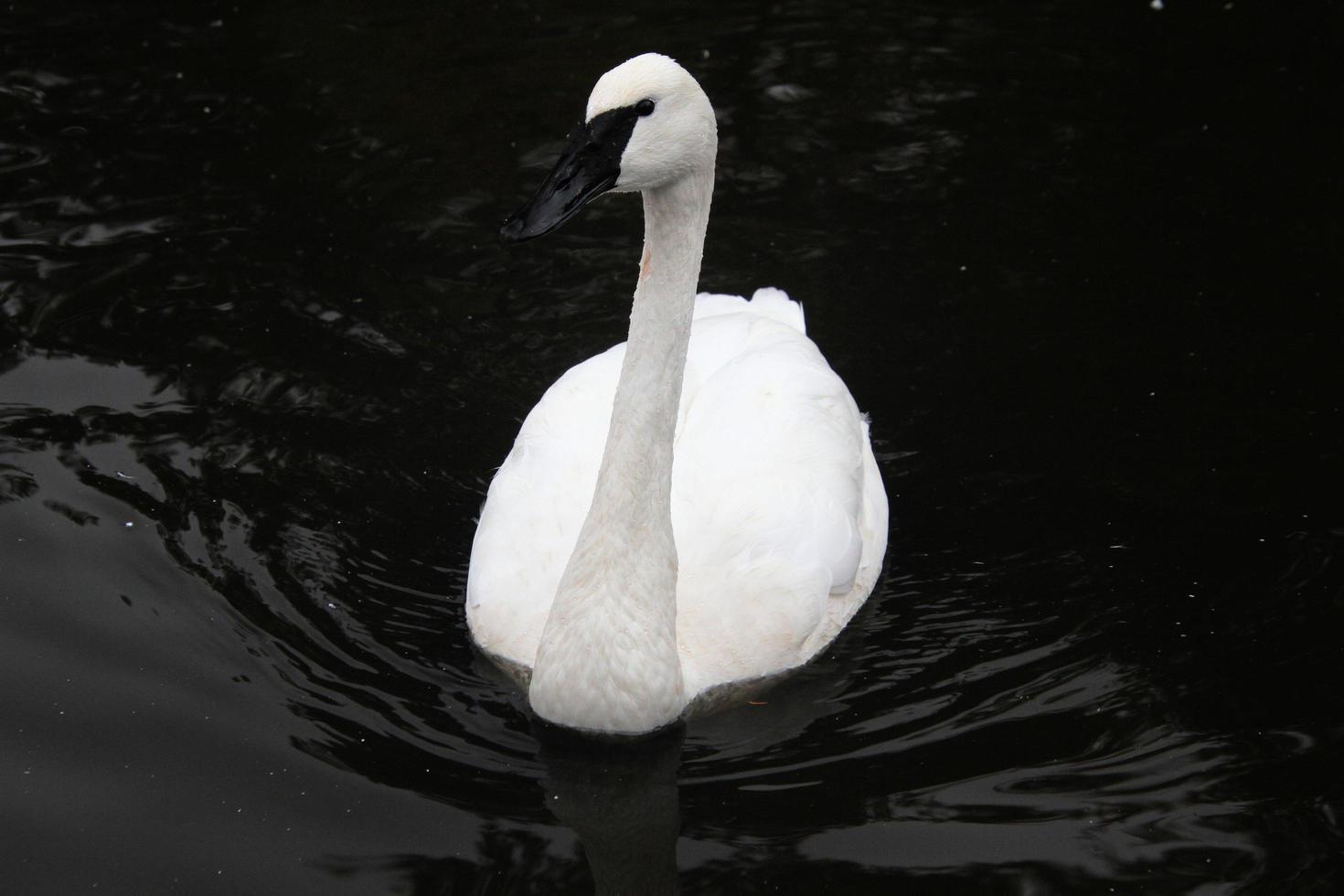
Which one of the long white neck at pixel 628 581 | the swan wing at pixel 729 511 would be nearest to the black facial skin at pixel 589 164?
the long white neck at pixel 628 581

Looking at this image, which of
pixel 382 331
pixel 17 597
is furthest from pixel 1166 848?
pixel 382 331

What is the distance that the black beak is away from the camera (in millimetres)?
5516

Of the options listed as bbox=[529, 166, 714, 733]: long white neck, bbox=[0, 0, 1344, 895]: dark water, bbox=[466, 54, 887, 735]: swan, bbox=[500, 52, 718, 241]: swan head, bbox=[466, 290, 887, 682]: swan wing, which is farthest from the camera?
bbox=[466, 290, 887, 682]: swan wing

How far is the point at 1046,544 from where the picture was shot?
7453mm

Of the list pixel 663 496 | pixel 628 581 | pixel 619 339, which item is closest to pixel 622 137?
pixel 663 496

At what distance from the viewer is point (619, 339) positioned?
9.33 metres

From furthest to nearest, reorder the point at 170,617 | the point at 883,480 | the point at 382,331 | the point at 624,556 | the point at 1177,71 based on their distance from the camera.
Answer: the point at 1177,71, the point at 382,331, the point at 883,480, the point at 170,617, the point at 624,556

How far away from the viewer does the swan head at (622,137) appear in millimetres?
5504

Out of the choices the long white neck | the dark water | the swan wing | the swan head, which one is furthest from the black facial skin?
the dark water

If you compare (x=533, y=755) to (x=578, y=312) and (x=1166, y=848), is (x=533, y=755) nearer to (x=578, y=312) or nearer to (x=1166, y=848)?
(x=1166, y=848)

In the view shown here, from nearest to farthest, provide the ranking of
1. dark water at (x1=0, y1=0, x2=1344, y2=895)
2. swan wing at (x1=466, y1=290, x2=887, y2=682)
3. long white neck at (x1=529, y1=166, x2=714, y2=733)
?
dark water at (x1=0, y1=0, x2=1344, y2=895) → long white neck at (x1=529, y1=166, x2=714, y2=733) → swan wing at (x1=466, y1=290, x2=887, y2=682)

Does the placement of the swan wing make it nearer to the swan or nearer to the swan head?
the swan

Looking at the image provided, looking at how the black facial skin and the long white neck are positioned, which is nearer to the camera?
the black facial skin

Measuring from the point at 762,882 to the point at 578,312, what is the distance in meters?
4.57
